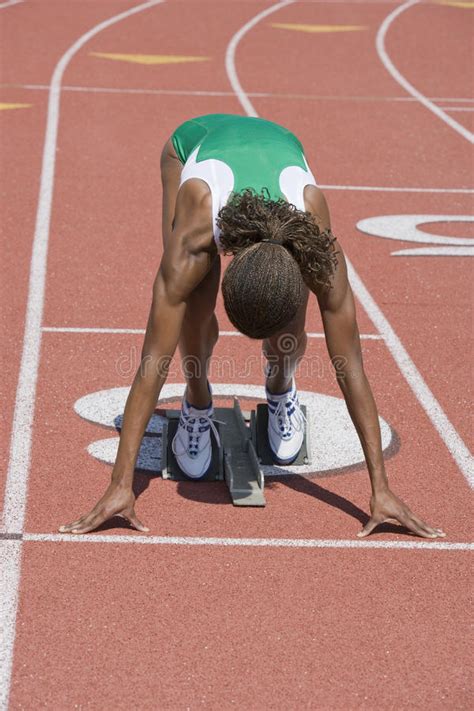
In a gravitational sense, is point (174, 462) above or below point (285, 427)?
below

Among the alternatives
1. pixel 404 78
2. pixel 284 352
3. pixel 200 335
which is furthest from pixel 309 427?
pixel 404 78

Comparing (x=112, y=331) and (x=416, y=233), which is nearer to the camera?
(x=112, y=331)

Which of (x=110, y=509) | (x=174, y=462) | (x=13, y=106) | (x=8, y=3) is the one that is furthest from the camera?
(x=8, y=3)

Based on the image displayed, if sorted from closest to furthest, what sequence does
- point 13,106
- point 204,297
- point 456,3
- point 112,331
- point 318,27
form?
point 204,297
point 112,331
point 13,106
point 318,27
point 456,3

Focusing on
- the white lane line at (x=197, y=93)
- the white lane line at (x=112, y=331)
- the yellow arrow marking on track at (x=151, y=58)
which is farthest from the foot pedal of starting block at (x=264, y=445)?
the yellow arrow marking on track at (x=151, y=58)

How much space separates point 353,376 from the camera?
4402mm

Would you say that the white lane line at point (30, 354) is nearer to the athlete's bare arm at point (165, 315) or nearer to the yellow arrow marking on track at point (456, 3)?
the athlete's bare arm at point (165, 315)

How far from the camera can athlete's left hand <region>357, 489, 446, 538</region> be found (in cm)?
449

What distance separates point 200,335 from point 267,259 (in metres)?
1.01

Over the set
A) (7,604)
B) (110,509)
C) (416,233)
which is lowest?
(7,604)

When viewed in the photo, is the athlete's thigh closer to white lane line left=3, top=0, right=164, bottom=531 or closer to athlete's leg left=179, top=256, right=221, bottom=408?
athlete's leg left=179, top=256, right=221, bottom=408

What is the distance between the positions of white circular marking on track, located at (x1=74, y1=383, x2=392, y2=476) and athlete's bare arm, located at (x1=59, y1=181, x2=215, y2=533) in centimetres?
84

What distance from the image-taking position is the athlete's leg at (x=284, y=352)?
498 cm

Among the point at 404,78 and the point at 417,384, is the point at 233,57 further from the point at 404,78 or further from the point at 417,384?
the point at 417,384
